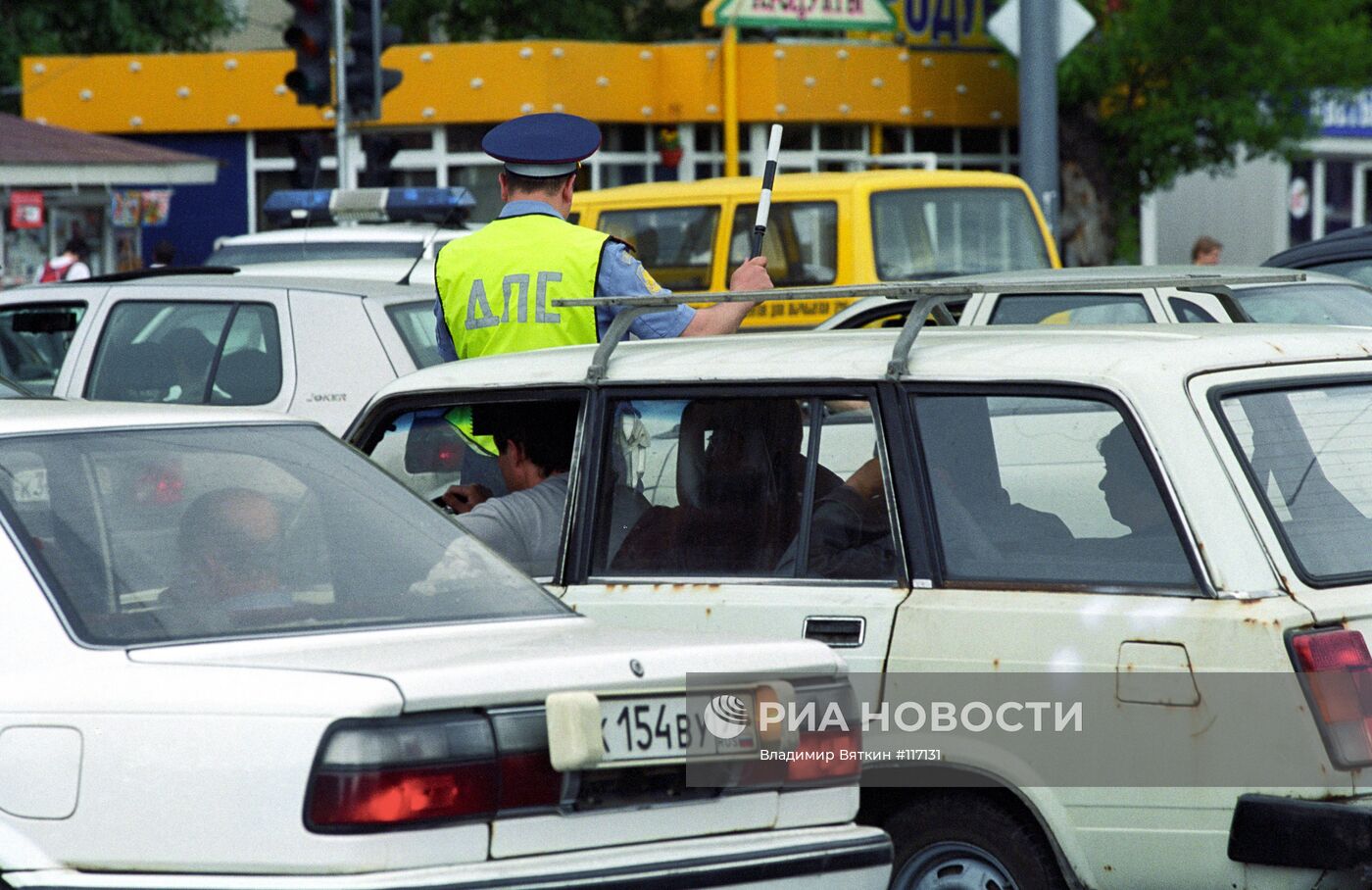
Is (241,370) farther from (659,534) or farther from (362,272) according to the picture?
(659,534)

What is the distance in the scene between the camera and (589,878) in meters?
3.55

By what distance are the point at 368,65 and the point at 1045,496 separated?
36.2ft

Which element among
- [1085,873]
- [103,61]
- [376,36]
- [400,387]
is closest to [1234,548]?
[1085,873]

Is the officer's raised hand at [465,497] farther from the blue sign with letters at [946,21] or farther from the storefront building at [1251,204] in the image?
the storefront building at [1251,204]

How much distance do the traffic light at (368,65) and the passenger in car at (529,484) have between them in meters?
9.71

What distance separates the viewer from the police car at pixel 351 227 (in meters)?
13.5

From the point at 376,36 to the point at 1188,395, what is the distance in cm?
1118

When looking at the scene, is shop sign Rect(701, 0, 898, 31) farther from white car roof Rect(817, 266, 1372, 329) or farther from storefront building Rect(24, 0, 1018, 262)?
white car roof Rect(817, 266, 1372, 329)

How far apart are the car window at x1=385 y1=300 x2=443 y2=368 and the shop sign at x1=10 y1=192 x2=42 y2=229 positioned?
45.1 feet

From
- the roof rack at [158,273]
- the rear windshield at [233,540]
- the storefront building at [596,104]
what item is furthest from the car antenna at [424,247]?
the storefront building at [596,104]

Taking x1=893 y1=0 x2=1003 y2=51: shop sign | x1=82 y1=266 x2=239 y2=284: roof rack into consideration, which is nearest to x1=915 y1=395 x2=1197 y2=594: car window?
x1=82 y1=266 x2=239 y2=284: roof rack

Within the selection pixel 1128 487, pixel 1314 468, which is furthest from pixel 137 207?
pixel 1314 468

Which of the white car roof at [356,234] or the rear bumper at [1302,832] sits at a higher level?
the white car roof at [356,234]

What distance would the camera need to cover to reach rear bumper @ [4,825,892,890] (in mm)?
3361
